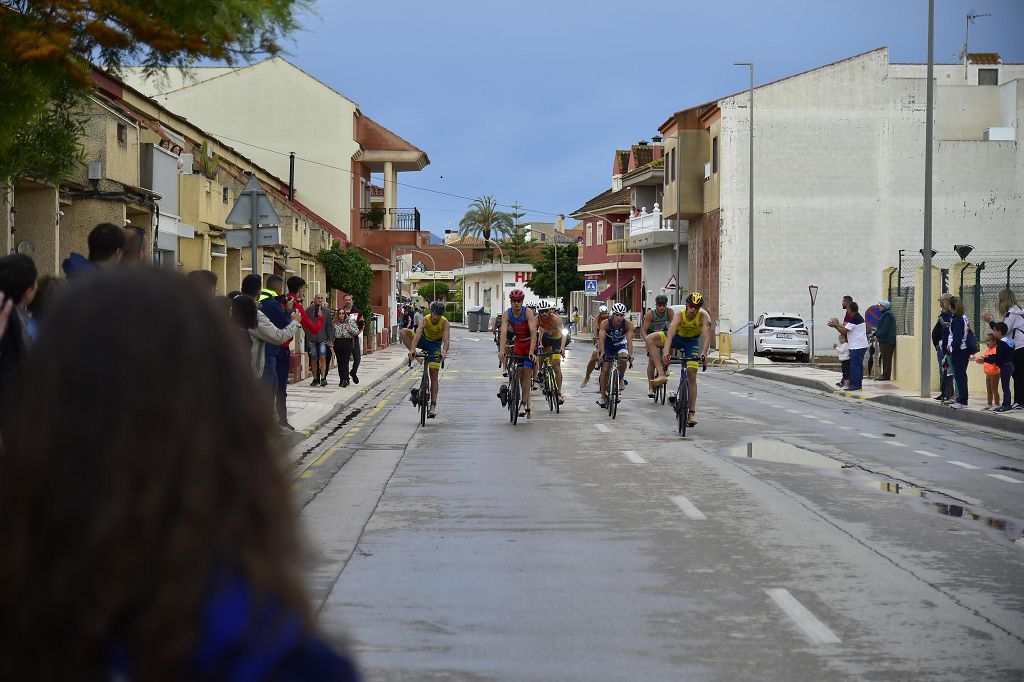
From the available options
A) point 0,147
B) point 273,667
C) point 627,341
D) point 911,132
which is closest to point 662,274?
point 911,132

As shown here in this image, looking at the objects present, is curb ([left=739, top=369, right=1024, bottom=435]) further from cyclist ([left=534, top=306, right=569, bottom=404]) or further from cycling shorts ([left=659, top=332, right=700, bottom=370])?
cyclist ([left=534, top=306, right=569, bottom=404])

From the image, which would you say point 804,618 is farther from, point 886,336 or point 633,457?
point 886,336

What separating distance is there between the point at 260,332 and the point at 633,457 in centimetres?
455

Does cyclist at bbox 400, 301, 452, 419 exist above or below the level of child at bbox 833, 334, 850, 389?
above

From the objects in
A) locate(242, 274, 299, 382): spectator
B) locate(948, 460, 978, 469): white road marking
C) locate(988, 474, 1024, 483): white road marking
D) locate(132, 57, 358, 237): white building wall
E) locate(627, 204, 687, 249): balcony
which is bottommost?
locate(948, 460, 978, 469): white road marking

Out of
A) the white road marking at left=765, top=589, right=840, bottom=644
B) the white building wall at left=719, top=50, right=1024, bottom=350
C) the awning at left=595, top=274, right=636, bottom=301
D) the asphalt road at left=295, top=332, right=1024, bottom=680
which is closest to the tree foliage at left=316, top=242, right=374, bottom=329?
the white building wall at left=719, top=50, right=1024, bottom=350

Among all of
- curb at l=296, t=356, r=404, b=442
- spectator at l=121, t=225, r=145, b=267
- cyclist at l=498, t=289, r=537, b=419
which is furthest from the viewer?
cyclist at l=498, t=289, r=537, b=419

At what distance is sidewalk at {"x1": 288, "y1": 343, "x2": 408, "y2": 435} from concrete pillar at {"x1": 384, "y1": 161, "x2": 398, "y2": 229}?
22864 mm

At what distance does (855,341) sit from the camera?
1121 inches

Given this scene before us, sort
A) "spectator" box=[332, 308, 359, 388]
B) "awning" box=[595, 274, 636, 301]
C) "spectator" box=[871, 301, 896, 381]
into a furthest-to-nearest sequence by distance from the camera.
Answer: "awning" box=[595, 274, 636, 301], "spectator" box=[871, 301, 896, 381], "spectator" box=[332, 308, 359, 388]

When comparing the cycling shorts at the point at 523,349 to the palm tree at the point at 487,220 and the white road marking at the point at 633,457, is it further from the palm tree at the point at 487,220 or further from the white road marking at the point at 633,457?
the palm tree at the point at 487,220

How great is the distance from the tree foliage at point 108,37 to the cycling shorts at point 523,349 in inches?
396

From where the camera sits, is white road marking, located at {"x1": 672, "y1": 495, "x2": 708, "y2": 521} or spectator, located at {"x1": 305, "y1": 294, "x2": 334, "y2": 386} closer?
white road marking, located at {"x1": 672, "y1": 495, "x2": 708, "y2": 521}

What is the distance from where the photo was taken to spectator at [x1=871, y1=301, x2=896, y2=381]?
30.0 metres
